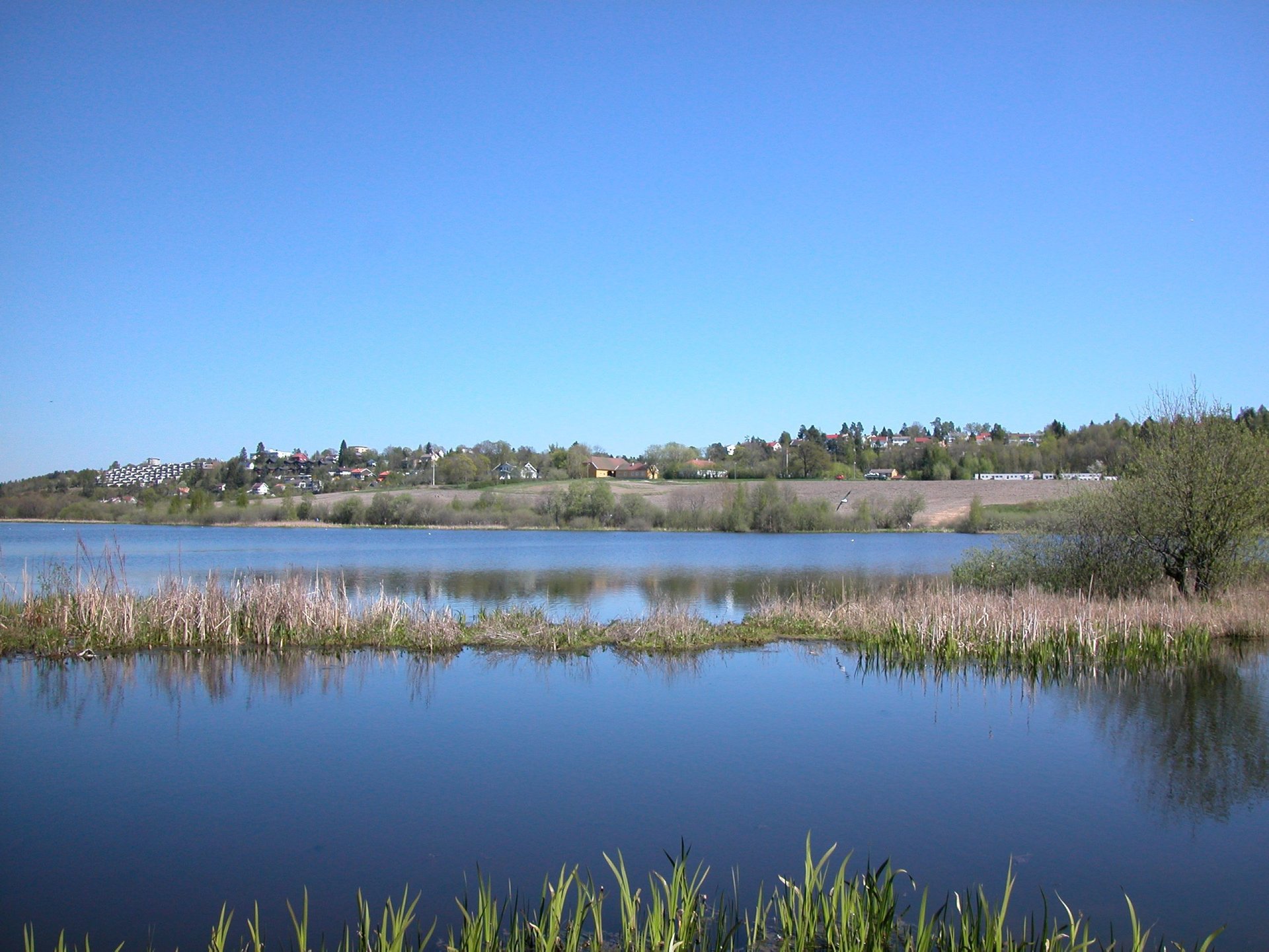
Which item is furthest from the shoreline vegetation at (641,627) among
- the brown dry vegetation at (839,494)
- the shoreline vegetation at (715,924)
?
the brown dry vegetation at (839,494)

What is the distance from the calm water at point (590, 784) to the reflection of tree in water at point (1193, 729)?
0.05 m

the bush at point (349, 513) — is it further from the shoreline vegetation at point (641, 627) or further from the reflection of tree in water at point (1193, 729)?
the reflection of tree in water at point (1193, 729)

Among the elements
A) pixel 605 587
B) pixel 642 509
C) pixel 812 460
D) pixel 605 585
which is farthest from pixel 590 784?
pixel 812 460

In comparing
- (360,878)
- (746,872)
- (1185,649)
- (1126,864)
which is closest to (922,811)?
(1126,864)

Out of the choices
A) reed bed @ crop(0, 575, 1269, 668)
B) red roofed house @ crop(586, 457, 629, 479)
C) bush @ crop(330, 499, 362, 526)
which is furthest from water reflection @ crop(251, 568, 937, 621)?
red roofed house @ crop(586, 457, 629, 479)

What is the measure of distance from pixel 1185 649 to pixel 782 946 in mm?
14580

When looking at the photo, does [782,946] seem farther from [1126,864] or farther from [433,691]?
[433,691]

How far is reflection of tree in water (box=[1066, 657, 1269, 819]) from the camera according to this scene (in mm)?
9703

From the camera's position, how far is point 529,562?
39844 millimetres

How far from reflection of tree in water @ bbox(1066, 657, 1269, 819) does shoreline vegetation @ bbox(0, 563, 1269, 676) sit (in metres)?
1.27

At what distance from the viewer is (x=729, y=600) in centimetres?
2589

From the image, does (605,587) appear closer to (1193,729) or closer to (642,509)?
(1193,729)

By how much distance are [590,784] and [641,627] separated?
27.7 ft

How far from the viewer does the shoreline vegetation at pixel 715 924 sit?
547 cm
